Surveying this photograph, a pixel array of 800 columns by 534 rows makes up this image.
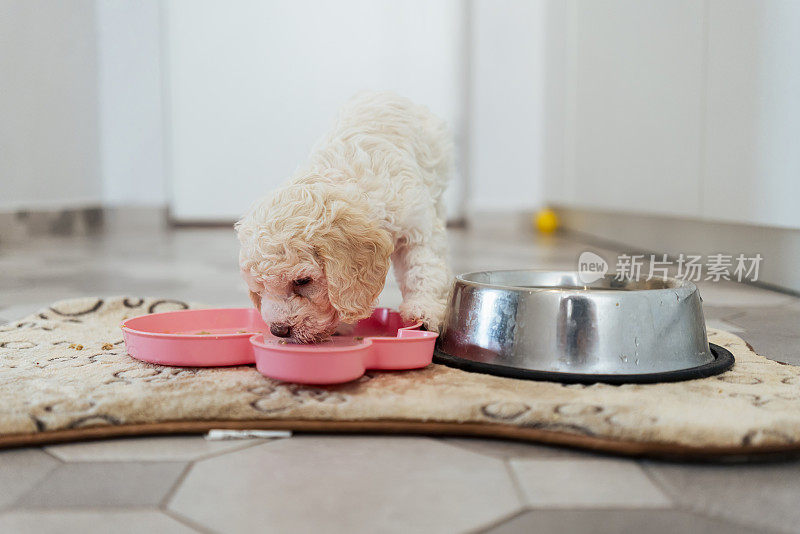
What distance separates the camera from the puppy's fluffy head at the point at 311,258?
1341 mm

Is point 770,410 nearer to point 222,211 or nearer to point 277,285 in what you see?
point 277,285

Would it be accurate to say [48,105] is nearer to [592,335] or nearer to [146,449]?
[146,449]

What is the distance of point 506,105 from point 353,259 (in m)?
4.64

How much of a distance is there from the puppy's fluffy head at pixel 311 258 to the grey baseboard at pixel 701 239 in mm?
1612

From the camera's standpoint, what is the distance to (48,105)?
4.85m

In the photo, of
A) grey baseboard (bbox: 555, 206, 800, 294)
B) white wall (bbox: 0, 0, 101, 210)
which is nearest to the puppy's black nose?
grey baseboard (bbox: 555, 206, 800, 294)

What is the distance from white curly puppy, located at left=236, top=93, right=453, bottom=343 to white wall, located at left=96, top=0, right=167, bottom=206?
436cm

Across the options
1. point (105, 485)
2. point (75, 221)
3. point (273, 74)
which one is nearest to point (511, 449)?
point (105, 485)

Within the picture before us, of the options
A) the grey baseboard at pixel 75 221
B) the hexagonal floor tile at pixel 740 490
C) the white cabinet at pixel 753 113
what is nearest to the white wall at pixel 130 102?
the grey baseboard at pixel 75 221

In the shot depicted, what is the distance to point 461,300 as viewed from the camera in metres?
1.46

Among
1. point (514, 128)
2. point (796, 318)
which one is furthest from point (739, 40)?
point (514, 128)

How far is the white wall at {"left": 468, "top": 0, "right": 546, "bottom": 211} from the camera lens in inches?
225

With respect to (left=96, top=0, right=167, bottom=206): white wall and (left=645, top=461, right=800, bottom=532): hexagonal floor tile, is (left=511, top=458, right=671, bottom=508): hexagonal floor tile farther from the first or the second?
(left=96, top=0, right=167, bottom=206): white wall

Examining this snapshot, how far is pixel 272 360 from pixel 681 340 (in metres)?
0.71
